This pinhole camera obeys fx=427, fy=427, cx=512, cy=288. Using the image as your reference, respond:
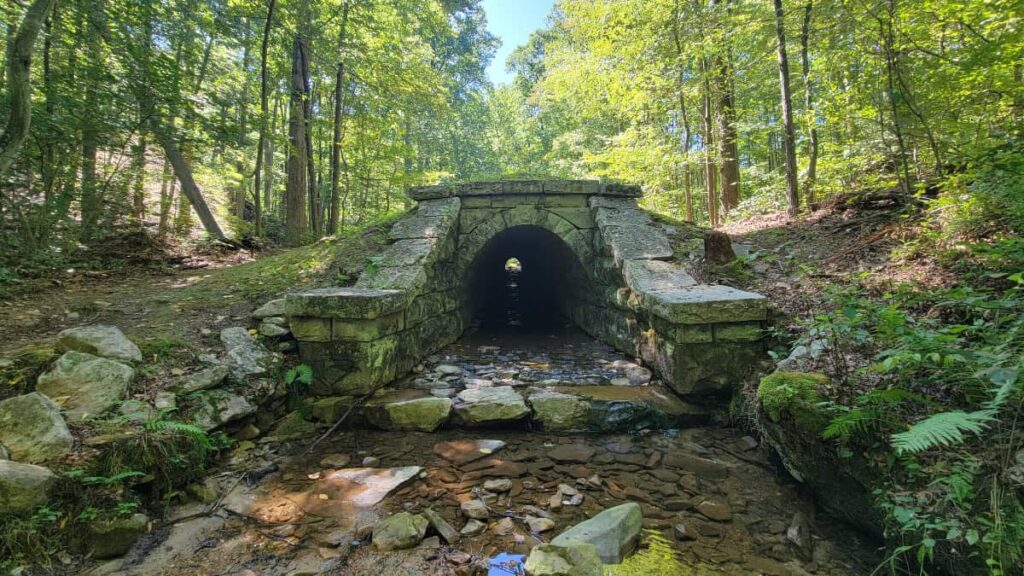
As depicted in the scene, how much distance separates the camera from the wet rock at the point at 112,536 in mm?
2121

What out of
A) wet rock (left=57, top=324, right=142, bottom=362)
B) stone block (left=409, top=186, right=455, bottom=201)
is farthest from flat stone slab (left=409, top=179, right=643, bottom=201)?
wet rock (left=57, top=324, right=142, bottom=362)

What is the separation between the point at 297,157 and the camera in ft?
26.3

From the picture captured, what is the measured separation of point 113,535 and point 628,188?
19.4 feet

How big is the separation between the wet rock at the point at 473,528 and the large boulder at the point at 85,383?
95.2 inches

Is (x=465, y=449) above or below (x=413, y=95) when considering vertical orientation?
below

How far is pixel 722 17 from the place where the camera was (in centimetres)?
619

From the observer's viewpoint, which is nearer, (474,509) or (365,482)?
(474,509)

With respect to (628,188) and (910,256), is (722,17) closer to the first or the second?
(628,188)

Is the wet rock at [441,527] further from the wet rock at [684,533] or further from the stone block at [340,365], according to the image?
the stone block at [340,365]

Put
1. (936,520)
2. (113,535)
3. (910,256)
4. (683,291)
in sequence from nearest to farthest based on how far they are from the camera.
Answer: (936,520), (113,535), (910,256), (683,291)

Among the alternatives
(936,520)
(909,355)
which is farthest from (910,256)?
(936,520)

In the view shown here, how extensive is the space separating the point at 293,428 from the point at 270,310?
53.2 inches

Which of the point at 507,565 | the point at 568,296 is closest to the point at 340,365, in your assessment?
the point at 507,565

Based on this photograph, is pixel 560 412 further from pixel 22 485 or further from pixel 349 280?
pixel 22 485
